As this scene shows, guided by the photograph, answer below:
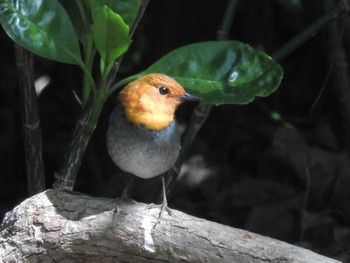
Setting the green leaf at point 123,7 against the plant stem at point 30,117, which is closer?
the green leaf at point 123,7

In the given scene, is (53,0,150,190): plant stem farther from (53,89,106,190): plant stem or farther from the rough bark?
the rough bark

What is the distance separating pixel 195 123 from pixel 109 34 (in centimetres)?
72

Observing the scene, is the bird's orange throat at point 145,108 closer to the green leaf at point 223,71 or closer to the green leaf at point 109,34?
the green leaf at point 223,71

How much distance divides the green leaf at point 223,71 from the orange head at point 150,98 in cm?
4

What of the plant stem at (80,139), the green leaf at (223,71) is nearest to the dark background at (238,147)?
the plant stem at (80,139)

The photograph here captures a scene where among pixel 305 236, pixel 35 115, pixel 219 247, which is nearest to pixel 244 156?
pixel 305 236

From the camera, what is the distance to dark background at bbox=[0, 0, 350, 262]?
13.5ft

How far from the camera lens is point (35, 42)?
2752mm

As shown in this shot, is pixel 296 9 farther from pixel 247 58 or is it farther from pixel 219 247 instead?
pixel 219 247

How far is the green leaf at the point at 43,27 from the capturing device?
2.75 m

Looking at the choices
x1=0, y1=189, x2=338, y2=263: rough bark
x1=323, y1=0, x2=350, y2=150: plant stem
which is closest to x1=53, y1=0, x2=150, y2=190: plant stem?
x1=0, y1=189, x2=338, y2=263: rough bark

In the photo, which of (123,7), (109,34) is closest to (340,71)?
(123,7)

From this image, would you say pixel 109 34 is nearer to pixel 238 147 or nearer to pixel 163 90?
pixel 163 90

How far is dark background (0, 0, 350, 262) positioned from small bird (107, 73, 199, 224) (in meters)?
1.03
